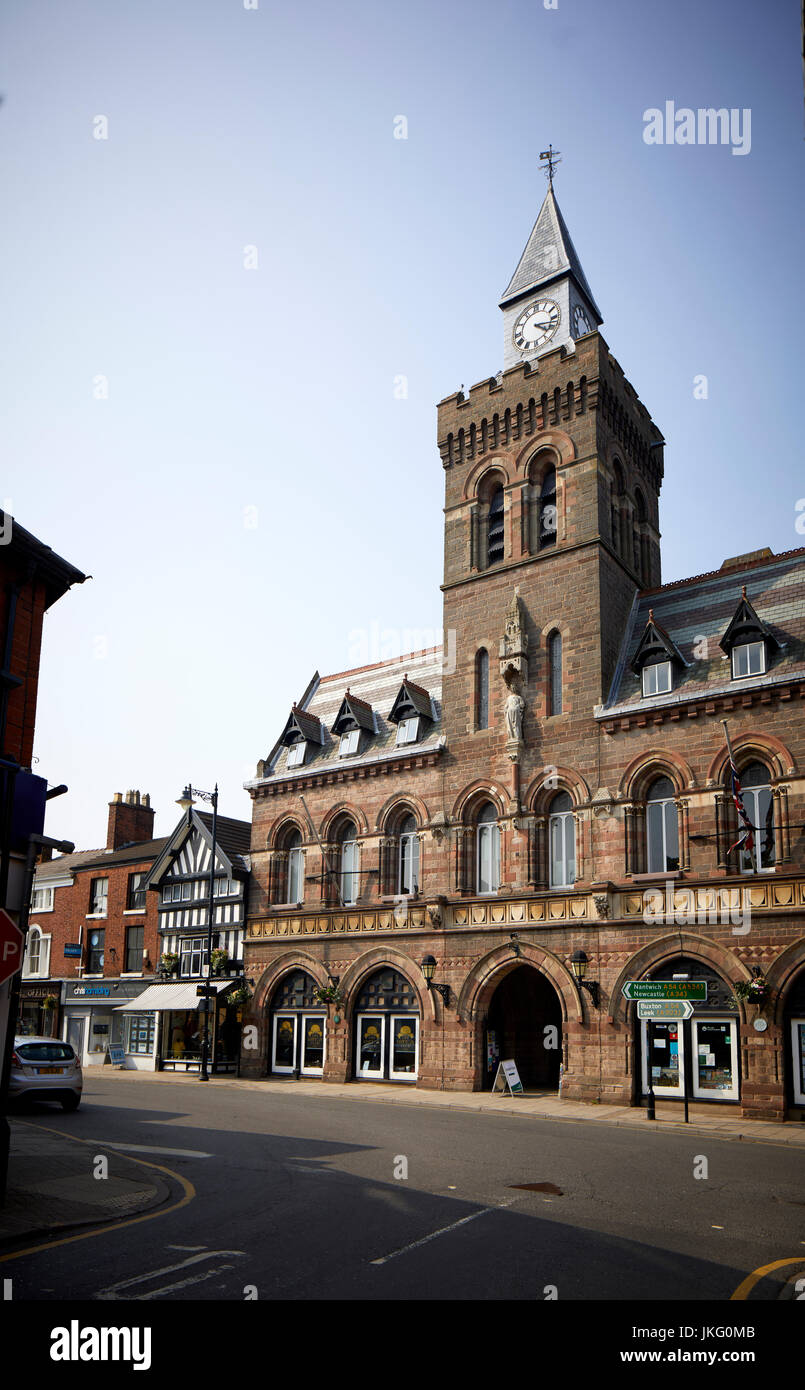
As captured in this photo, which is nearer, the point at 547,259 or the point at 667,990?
the point at 667,990

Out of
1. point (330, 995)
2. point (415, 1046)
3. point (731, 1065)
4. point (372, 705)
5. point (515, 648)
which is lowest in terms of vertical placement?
point (415, 1046)

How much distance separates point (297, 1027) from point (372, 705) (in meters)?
11.2

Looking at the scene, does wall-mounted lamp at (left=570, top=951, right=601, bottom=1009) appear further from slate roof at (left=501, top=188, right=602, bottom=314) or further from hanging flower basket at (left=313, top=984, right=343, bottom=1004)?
slate roof at (left=501, top=188, right=602, bottom=314)

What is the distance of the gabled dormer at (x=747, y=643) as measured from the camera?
1028 inches

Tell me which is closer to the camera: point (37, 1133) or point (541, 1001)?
point (37, 1133)

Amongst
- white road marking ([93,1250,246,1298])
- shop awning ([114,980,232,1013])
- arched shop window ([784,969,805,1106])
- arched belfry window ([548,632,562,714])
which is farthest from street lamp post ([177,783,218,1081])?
white road marking ([93,1250,246,1298])

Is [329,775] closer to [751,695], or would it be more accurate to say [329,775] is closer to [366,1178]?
[751,695]

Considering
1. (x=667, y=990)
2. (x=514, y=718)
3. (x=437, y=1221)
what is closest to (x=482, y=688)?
(x=514, y=718)

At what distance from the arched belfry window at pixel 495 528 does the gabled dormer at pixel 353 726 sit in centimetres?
685

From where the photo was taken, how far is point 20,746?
16.7m

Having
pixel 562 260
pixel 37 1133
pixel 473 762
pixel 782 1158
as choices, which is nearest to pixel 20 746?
pixel 37 1133

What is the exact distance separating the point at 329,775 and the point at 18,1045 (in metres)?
13.7

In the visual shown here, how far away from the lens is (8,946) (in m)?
10.2

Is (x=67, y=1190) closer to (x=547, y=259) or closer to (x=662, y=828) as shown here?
(x=662, y=828)
